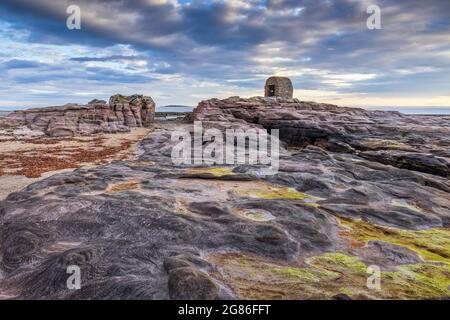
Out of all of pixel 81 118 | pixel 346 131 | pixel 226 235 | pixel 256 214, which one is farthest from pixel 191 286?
pixel 81 118

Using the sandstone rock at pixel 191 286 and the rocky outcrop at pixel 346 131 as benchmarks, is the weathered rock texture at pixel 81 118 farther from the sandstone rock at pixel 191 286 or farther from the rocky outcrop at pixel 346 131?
the sandstone rock at pixel 191 286

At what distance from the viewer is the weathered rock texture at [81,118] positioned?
5062 centimetres

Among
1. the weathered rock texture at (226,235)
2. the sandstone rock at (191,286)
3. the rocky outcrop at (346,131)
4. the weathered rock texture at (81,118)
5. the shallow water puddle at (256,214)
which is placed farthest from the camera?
the weathered rock texture at (81,118)

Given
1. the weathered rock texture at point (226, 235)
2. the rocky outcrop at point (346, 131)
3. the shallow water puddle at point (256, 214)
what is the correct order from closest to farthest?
1. the weathered rock texture at point (226, 235)
2. the shallow water puddle at point (256, 214)
3. the rocky outcrop at point (346, 131)

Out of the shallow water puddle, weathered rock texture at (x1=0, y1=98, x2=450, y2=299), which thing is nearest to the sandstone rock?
weathered rock texture at (x1=0, y1=98, x2=450, y2=299)

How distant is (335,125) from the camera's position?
132 ft

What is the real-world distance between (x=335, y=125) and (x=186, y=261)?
119 feet

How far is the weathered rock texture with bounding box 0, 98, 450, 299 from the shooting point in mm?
6995

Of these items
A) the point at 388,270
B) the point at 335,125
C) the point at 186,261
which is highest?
the point at 335,125

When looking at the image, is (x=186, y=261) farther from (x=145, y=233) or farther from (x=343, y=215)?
(x=343, y=215)

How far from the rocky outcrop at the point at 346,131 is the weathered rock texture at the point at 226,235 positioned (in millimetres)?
6767

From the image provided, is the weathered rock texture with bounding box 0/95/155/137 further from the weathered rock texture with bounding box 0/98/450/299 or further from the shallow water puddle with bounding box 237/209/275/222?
the shallow water puddle with bounding box 237/209/275/222

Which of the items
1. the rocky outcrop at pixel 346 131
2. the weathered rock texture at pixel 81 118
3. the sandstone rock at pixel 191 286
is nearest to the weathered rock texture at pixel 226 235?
the sandstone rock at pixel 191 286
